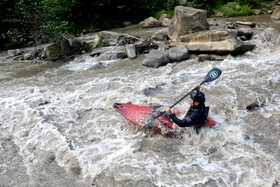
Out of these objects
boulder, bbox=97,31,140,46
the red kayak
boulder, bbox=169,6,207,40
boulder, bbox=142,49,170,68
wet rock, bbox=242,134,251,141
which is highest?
boulder, bbox=169,6,207,40

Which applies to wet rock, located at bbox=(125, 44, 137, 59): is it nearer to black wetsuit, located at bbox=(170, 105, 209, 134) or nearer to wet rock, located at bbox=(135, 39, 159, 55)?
wet rock, located at bbox=(135, 39, 159, 55)

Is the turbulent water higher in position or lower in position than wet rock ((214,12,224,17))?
higher

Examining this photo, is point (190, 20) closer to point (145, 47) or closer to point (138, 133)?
point (145, 47)

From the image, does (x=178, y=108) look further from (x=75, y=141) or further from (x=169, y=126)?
(x=75, y=141)

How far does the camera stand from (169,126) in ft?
11.9

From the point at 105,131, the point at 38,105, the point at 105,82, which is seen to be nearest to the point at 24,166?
the point at 105,131

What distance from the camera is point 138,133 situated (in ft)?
12.3

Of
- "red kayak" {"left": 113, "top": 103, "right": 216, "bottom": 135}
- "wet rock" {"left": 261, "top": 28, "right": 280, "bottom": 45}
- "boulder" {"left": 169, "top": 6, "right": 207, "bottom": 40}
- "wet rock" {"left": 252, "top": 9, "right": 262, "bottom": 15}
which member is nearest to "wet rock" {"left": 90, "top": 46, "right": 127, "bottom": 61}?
"boulder" {"left": 169, "top": 6, "right": 207, "bottom": 40}

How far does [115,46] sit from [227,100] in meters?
6.12

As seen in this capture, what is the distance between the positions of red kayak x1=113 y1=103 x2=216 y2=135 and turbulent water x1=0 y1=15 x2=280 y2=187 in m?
0.13

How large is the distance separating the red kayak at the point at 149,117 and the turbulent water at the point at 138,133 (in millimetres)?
135

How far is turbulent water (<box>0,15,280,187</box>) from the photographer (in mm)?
2879

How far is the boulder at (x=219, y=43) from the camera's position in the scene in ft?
22.5

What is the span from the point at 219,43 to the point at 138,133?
4.88 meters
